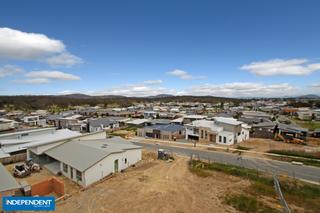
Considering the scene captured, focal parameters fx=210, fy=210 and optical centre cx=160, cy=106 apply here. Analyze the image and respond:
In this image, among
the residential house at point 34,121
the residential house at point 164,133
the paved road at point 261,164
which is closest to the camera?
the paved road at point 261,164

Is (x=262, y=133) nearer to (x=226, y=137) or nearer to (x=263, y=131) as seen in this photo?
(x=263, y=131)

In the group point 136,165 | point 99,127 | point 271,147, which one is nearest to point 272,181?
point 136,165

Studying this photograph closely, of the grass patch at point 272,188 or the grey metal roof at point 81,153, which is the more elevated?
the grey metal roof at point 81,153

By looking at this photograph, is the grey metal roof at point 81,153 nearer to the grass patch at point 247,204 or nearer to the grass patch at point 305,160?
the grass patch at point 247,204

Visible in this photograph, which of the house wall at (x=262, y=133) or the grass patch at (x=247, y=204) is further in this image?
the house wall at (x=262, y=133)

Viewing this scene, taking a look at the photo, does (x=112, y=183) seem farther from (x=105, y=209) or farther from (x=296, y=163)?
(x=296, y=163)

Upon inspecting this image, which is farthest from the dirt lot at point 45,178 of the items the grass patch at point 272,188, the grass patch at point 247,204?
the grass patch at point 247,204

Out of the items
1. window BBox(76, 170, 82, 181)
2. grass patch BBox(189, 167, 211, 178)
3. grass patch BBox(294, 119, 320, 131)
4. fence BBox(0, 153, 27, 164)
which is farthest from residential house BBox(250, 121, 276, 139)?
fence BBox(0, 153, 27, 164)
